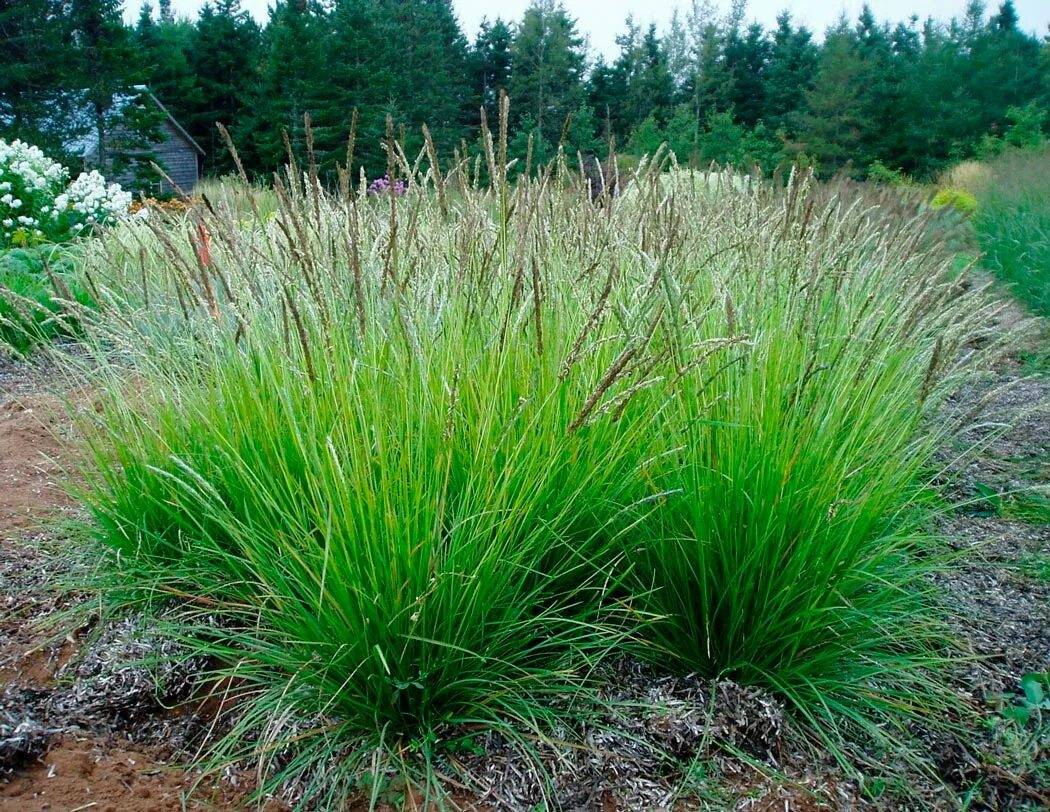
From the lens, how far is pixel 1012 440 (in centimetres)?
404

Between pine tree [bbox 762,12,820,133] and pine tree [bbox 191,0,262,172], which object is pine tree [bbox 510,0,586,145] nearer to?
pine tree [bbox 762,12,820,133]

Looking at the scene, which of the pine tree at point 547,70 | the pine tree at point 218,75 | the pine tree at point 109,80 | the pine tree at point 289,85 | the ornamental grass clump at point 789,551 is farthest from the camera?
the pine tree at point 218,75

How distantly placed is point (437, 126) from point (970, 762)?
118ft

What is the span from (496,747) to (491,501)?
1.76 feet

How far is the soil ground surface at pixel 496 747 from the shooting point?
1.62 m

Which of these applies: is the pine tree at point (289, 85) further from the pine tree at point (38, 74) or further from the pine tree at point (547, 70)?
the pine tree at point (547, 70)

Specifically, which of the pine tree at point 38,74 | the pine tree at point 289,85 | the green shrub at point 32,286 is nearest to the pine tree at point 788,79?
the pine tree at point 289,85

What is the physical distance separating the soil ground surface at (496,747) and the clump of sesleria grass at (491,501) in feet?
0.36

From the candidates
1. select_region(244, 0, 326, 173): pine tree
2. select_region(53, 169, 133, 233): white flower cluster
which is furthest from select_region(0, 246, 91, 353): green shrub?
select_region(244, 0, 326, 173): pine tree

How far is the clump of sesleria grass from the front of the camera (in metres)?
1.65

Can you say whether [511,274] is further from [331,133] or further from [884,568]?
[331,133]

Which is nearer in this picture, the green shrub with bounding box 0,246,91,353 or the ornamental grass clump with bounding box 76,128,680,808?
the ornamental grass clump with bounding box 76,128,680,808

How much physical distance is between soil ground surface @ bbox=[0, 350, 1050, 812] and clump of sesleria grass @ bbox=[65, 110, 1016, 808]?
0.11 m

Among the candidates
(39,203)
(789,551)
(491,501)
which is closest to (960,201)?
(39,203)
